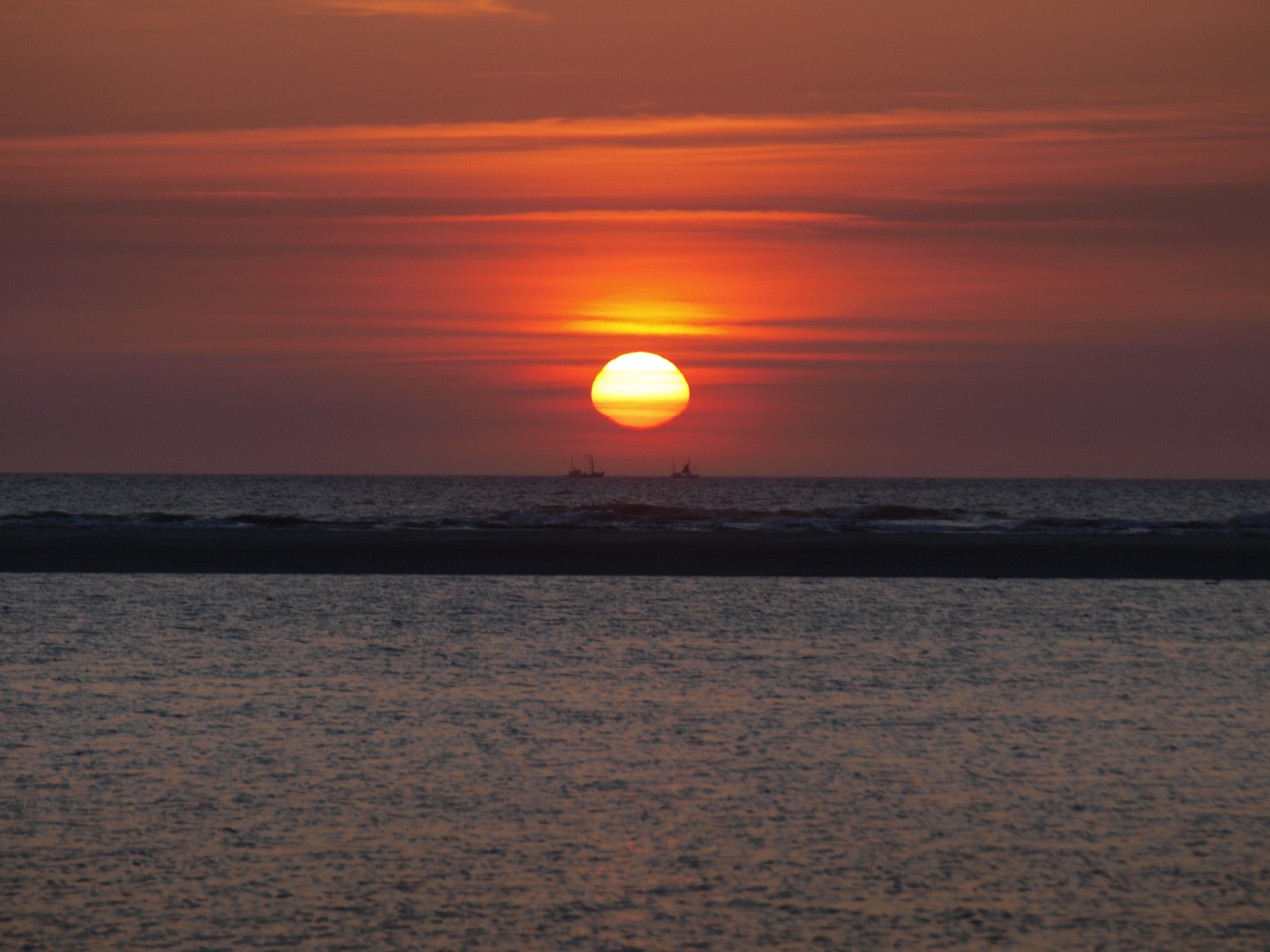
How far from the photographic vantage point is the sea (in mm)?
5441

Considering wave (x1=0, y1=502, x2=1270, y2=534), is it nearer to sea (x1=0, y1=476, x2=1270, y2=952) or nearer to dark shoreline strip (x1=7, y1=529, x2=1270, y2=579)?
dark shoreline strip (x1=7, y1=529, x2=1270, y2=579)

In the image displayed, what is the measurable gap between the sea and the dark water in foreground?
0.10 ft

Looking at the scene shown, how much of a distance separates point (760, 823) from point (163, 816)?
3343 millimetres

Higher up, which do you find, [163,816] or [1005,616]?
[1005,616]

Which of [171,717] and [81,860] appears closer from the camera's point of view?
[81,860]

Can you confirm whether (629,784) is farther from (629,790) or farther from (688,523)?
(688,523)

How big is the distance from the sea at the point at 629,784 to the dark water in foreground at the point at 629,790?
0.03 metres

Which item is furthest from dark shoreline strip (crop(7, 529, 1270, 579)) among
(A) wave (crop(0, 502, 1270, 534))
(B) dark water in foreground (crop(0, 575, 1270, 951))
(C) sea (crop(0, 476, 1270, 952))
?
(B) dark water in foreground (crop(0, 575, 1270, 951))

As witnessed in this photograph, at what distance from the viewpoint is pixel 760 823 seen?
22.9 ft

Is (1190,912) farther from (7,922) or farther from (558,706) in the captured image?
(558,706)

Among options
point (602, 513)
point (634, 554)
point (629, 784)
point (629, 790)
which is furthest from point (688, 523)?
point (629, 790)

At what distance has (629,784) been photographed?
7910mm

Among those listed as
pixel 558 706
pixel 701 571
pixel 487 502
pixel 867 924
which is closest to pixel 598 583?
pixel 701 571

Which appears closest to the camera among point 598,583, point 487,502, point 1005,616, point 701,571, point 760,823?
point 760,823
